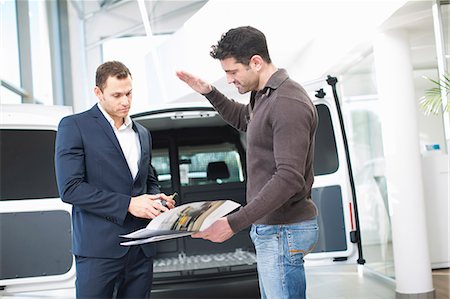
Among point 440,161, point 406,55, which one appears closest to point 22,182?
point 406,55

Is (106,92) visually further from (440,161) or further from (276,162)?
Answer: (440,161)

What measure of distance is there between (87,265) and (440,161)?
14.6 feet

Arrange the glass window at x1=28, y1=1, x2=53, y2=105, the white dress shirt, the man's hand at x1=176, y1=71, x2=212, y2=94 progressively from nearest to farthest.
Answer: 1. the white dress shirt
2. the man's hand at x1=176, y1=71, x2=212, y2=94
3. the glass window at x1=28, y1=1, x2=53, y2=105

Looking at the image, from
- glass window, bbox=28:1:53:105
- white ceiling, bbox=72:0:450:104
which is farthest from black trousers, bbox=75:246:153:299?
glass window, bbox=28:1:53:105

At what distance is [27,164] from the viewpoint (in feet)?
11.0

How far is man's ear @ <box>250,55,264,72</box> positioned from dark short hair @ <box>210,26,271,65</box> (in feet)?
0.04

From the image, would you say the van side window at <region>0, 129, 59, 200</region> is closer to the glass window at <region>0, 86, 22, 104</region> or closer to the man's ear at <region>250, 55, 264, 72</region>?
the man's ear at <region>250, 55, 264, 72</region>

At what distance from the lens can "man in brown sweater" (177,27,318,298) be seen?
72.2 inches

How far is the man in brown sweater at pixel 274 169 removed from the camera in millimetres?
1834

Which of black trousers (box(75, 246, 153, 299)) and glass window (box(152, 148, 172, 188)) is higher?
glass window (box(152, 148, 172, 188))

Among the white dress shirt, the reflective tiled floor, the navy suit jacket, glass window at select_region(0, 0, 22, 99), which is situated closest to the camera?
the navy suit jacket

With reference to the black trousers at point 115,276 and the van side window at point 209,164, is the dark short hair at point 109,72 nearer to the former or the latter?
the black trousers at point 115,276

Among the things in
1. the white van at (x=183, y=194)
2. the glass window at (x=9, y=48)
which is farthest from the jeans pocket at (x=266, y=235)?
the glass window at (x=9, y=48)

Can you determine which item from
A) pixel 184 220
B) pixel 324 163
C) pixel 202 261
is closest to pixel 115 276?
pixel 184 220
